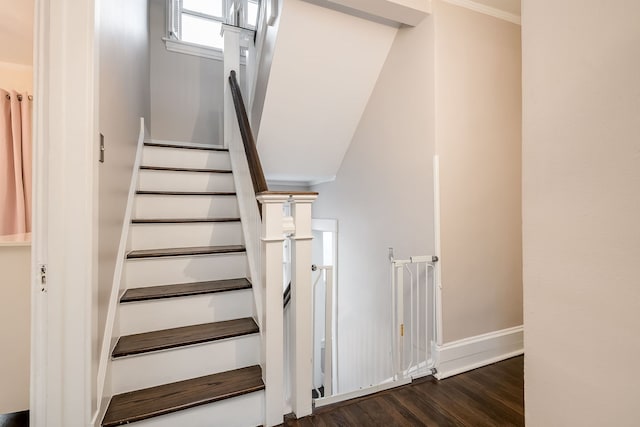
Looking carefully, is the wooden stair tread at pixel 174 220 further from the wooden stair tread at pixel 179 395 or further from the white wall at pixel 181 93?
the white wall at pixel 181 93

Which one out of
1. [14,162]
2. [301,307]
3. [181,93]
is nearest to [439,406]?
[301,307]

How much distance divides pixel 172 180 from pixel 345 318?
90.5 inches

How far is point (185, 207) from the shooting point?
2.46 meters

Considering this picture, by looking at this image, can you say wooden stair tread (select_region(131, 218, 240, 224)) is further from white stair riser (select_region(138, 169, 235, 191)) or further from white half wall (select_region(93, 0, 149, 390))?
white stair riser (select_region(138, 169, 235, 191))

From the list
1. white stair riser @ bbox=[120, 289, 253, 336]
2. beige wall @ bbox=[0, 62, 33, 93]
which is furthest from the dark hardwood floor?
beige wall @ bbox=[0, 62, 33, 93]

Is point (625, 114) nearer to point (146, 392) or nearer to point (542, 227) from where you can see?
point (542, 227)

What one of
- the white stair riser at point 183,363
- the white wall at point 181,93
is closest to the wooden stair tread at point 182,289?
the white stair riser at point 183,363

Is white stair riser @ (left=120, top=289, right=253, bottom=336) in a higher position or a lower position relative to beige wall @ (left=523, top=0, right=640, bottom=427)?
lower

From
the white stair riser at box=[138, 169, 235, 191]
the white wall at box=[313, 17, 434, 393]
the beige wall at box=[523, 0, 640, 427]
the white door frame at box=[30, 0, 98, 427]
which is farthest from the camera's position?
the white stair riser at box=[138, 169, 235, 191]

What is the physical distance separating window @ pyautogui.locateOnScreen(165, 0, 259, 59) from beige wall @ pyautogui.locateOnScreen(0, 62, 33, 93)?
6.32ft

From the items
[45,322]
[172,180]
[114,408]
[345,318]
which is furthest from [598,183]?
[345,318]

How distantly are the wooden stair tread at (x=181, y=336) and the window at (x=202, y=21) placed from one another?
3476 mm

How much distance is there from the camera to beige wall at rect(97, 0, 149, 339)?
56.9 inches

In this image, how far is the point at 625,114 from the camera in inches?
22.5
